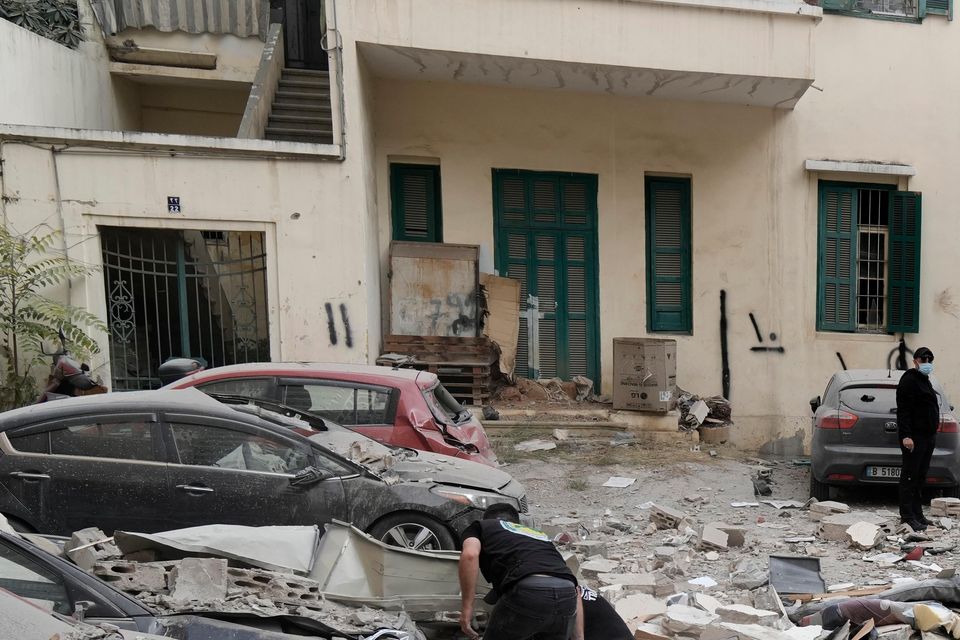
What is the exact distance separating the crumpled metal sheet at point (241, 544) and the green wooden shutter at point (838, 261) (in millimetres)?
11571

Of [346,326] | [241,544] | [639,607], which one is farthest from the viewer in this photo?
[346,326]

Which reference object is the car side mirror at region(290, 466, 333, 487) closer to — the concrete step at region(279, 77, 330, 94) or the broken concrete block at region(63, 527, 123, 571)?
the broken concrete block at region(63, 527, 123, 571)

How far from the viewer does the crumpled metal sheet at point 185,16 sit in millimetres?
13133

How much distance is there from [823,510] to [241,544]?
20.8 ft

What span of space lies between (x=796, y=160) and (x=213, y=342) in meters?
9.69

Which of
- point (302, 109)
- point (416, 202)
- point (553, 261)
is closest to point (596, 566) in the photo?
point (553, 261)

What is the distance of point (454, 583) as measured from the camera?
5.03 meters

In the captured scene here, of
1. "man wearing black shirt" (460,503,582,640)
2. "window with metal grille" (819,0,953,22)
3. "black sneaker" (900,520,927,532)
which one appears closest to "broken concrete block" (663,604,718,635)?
"man wearing black shirt" (460,503,582,640)

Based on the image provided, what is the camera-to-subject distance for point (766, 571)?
6.56 m

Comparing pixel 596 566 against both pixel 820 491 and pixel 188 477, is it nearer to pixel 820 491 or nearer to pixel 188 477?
pixel 188 477

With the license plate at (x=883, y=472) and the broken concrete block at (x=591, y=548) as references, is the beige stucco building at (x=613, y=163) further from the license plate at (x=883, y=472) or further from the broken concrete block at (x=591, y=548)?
the license plate at (x=883, y=472)

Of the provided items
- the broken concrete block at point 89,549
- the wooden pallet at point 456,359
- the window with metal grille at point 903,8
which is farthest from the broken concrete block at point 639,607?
the window with metal grille at point 903,8

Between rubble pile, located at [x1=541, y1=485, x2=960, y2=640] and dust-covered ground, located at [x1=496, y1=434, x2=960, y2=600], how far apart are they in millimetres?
24

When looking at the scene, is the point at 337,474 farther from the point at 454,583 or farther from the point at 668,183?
the point at 668,183
